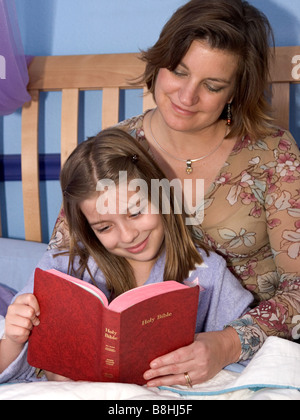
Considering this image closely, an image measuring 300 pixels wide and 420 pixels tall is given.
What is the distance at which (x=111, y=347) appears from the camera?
3.26ft

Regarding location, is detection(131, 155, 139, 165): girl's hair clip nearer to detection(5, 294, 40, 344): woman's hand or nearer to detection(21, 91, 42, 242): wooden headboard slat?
detection(5, 294, 40, 344): woman's hand

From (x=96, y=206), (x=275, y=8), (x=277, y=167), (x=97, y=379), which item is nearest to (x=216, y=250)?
(x=277, y=167)

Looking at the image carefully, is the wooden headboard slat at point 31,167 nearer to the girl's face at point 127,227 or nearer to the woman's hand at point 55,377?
the girl's face at point 127,227

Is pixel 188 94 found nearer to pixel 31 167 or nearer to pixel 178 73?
pixel 178 73

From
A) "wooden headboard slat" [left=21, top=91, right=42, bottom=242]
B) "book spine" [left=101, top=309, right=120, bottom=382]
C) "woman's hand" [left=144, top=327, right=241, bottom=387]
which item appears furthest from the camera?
"wooden headboard slat" [left=21, top=91, right=42, bottom=242]

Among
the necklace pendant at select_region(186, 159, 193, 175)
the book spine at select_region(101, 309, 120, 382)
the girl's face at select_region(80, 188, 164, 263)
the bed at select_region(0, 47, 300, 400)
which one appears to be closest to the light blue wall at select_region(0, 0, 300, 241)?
the bed at select_region(0, 47, 300, 400)

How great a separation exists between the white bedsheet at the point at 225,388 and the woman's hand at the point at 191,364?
16mm

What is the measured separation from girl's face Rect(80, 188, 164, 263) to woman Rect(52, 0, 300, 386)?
18 centimetres

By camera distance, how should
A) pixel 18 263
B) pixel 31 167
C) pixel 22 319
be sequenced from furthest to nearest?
pixel 31 167 → pixel 18 263 → pixel 22 319

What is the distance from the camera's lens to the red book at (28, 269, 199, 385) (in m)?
0.99

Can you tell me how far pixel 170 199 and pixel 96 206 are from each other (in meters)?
0.19
